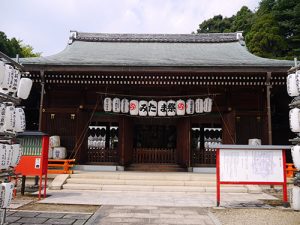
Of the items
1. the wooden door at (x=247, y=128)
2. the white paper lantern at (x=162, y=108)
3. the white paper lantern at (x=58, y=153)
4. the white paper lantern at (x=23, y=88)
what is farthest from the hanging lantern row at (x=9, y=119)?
the wooden door at (x=247, y=128)

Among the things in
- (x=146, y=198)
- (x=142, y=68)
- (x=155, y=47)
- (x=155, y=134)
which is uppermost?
(x=155, y=47)

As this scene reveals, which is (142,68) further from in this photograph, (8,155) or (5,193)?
(5,193)

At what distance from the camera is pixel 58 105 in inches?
522

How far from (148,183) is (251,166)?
446 cm

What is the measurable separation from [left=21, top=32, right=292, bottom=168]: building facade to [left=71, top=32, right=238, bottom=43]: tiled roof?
157 inches

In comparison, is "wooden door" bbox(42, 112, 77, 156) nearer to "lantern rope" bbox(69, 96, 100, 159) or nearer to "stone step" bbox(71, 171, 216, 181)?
"lantern rope" bbox(69, 96, 100, 159)

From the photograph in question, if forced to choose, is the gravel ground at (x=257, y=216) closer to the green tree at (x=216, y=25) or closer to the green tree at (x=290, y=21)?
the green tree at (x=290, y=21)

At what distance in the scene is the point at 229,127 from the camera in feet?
42.1

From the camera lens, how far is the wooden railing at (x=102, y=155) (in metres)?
13.5

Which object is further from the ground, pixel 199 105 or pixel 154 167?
pixel 199 105

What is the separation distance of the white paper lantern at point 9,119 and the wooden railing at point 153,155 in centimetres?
895

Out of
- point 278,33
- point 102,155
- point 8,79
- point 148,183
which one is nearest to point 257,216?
point 148,183

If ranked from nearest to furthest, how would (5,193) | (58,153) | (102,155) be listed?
(5,193) < (58,153) < (102,155)

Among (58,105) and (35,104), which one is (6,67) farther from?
(35,104)
